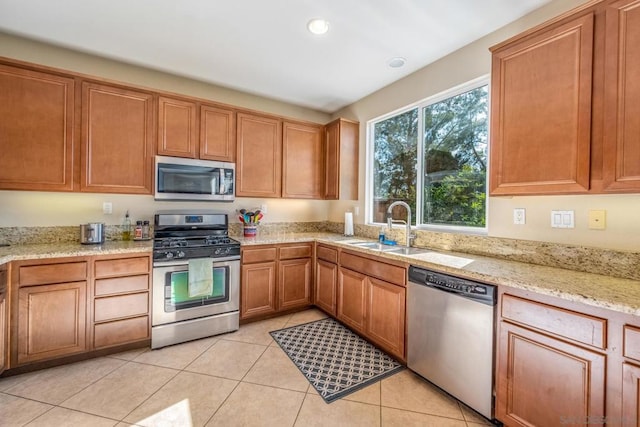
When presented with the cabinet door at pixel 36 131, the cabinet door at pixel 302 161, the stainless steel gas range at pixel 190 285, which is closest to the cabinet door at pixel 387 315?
the stainless steel gas range at pixel 190 285

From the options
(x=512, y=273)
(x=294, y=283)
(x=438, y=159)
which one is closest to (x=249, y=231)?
(x=294, y=283)

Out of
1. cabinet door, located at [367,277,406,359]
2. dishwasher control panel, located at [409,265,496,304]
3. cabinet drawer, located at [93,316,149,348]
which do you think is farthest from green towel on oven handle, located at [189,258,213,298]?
dishwasher control panel, located at [409,265,496,304]

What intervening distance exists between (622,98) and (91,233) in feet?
12.6

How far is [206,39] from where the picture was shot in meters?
2.34

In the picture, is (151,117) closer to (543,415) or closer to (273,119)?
(273,119)

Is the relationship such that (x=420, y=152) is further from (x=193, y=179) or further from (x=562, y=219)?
(x=193, y=179)

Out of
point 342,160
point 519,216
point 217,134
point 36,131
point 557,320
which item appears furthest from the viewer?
point 342,160

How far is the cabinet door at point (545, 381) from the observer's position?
3.98 ft

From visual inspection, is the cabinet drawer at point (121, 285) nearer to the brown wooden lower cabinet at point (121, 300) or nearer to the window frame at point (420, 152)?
the brown wooden lower cabinet at point (121, 300)

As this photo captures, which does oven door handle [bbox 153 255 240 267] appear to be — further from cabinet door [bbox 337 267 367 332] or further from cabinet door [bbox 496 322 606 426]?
cabinet door [bbox 496 322 606 426]

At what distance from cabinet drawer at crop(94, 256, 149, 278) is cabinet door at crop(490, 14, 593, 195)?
284cm

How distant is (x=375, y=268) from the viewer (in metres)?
2.40

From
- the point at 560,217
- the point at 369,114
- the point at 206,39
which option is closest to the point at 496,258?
the point at 560,217

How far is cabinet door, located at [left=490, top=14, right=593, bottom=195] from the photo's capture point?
57.7 inches
